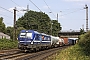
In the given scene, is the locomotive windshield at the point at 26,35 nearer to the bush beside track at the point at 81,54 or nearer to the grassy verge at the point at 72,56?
the grassy verge at the point at 72,56

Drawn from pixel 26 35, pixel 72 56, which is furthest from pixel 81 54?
pixel 26 35

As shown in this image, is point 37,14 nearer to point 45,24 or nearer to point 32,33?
point 45,24

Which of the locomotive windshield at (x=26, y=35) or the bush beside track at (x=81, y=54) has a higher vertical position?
the locomotive windshield at (x=26, y=35)

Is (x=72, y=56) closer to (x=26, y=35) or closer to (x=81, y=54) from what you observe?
(x=81, y=54)

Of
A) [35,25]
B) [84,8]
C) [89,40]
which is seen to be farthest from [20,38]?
[35,25]

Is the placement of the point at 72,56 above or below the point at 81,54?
below

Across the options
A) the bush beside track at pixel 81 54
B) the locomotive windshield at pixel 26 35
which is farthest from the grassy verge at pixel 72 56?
the locomotive windshield at pixel 26 35

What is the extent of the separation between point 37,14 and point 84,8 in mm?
70139

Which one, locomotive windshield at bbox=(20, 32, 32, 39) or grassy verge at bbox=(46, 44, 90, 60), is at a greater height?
locomotive windshield at bbox=(20, 32, 32, 39)

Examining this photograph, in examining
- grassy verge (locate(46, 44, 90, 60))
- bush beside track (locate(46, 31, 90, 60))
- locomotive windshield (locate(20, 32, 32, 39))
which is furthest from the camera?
locomotive windshield (locate(20, 32, 32, 39))

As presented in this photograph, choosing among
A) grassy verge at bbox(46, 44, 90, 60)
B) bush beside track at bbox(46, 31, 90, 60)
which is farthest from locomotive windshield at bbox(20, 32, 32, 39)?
bush beside track at bbox(46, 31, 90, 60)

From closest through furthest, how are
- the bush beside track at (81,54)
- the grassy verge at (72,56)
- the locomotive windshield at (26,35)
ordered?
1. the grassy verge at (72,56)
2. the bush beside track at (81,54)
3. the locomotive windshield at (26,35)

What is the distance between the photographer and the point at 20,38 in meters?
31.7

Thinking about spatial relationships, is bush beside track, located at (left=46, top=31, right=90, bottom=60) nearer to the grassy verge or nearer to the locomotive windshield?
the grassy verge
